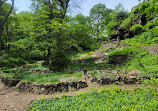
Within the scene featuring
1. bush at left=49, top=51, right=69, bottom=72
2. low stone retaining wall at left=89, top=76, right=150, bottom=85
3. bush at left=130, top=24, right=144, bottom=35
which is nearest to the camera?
low stone retaining wall at left=89, top=76, right=150, bottom=85

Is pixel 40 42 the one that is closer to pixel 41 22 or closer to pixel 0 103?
pixel 41 22

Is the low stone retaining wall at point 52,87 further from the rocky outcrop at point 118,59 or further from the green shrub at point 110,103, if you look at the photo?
the rocky outcrop at point 118,59

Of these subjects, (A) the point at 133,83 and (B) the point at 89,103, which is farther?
(A) the point at 133,83

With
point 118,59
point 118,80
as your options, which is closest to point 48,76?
point 118,80

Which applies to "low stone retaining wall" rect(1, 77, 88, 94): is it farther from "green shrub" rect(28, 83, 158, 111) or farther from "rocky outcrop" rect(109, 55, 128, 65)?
"rocky outcrop" rect(109, 55, 128, 65)

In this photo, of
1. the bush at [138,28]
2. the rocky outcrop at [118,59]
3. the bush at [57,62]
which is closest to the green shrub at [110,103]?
the bush at [57,62]

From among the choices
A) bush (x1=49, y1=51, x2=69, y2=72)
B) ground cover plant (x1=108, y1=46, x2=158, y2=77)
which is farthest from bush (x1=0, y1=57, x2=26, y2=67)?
ground cover plant (x1=108, y1=46, x2=158, y2=77)

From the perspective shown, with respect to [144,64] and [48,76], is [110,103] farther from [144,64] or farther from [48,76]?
[144,64]

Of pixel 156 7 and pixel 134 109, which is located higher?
pixel 156 7

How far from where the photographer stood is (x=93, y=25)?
108ft

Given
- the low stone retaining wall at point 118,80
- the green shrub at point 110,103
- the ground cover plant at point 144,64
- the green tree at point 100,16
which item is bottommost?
the green shrub at point 110,103

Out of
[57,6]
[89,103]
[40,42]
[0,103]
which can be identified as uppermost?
[57,6]

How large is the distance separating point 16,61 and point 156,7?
14.7m

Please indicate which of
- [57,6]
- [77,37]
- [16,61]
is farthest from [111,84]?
[16,61]
